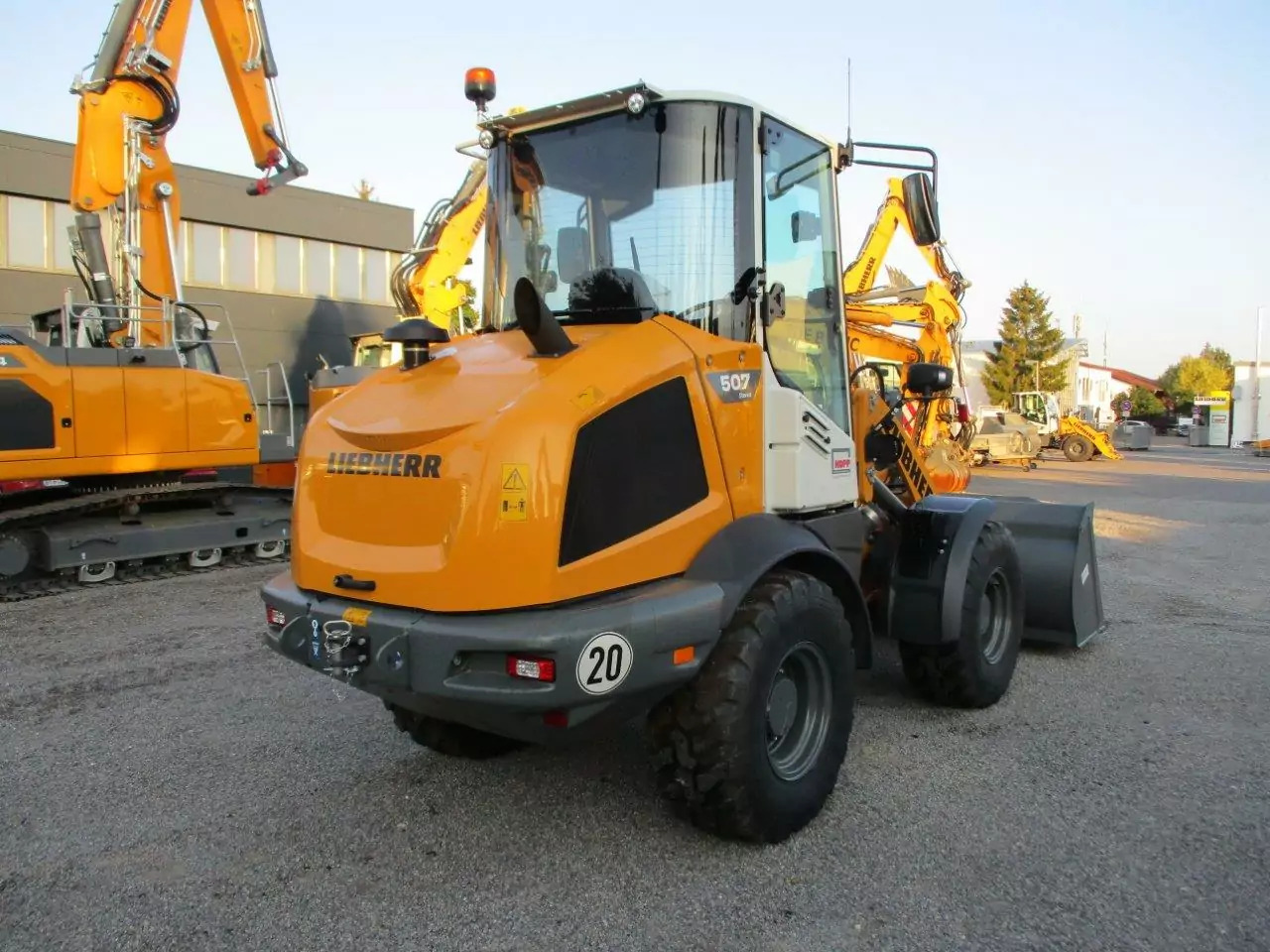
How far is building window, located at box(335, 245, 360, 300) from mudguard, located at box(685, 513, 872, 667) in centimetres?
2284

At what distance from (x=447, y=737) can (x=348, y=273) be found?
2247cm

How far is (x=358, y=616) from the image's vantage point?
3174mm

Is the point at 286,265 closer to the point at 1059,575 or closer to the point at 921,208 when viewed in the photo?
the point at 1059,575

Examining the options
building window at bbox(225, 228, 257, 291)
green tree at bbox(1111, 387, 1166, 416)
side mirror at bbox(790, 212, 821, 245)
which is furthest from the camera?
green tree at bbox(1111, 387, 1166, 416)

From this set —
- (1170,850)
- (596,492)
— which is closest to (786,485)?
(596,492)

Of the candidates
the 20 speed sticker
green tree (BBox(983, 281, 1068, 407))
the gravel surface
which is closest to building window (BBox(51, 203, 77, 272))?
the gravel surface

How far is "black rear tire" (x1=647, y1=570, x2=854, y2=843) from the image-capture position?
323 cm

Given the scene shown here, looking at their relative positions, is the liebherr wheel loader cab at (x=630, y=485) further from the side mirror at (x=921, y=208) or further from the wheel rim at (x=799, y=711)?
the side mirror at (x=921, y=208)

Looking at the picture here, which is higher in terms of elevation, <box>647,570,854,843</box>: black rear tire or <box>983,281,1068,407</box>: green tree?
<box>983,281,1068,407</box>: green tree

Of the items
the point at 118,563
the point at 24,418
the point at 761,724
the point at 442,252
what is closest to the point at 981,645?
the point at 761,724

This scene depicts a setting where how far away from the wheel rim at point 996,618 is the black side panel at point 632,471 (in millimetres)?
2478

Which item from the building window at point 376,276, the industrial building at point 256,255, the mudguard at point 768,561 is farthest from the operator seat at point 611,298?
the building window at point 376,276

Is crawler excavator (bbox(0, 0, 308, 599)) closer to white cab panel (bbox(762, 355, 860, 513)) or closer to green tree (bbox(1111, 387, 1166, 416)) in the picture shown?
white cab panel (bbox(762, 355, 860, 513))

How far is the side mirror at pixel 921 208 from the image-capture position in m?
4.34
